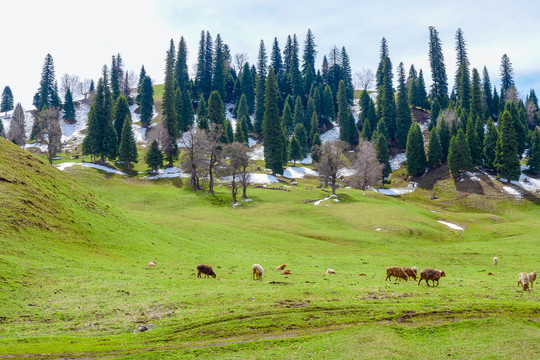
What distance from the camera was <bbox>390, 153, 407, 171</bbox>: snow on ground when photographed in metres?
121

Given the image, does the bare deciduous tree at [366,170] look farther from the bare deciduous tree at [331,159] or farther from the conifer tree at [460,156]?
the conifer tree at [460,156]

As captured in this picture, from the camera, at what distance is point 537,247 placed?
143 feet

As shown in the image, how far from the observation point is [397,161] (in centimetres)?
12344

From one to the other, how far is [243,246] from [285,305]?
24704 mm

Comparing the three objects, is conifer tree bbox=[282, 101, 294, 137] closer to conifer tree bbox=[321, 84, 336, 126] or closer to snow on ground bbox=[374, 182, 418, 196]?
conifer tree bbox=[321, 84, 336, 126]

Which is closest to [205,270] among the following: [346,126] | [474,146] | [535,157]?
[474,146]

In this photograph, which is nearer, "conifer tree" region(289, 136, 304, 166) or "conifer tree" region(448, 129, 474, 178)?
"conifer tree" region(448, 129, 474, 178)

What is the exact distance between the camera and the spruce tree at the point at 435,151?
10850cm

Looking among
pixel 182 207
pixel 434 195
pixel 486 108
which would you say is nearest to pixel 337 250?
pixel 182 207

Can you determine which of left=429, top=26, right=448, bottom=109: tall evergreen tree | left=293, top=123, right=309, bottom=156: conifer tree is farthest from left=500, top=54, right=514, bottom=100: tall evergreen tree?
left=293, top=123, right=309, bottom=156: conifer tree

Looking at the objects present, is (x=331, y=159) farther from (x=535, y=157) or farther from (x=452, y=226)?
(x=535, y=157)

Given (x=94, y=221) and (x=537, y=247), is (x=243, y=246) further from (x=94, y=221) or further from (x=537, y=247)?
(x=537, y=247)

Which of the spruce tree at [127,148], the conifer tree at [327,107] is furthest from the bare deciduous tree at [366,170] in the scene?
the spruce tree at [127,148]

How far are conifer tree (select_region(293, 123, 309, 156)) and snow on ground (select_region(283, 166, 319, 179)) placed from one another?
12298 mm
